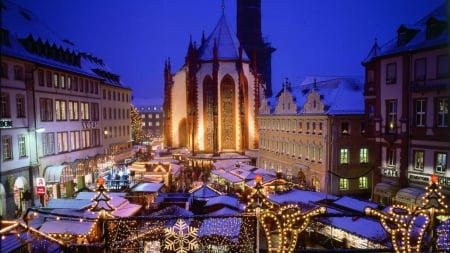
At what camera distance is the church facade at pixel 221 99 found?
3488 cm

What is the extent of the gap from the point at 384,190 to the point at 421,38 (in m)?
6.26

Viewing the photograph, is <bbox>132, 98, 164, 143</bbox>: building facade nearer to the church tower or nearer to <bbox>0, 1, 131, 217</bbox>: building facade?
the church tower

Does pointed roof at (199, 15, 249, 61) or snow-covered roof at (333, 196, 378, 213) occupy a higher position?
pointed roof at (199, 15, 249, 61)

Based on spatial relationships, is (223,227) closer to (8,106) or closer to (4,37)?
(8,106)

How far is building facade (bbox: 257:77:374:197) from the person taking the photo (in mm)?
19391

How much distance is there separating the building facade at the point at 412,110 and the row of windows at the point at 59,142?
10831mm

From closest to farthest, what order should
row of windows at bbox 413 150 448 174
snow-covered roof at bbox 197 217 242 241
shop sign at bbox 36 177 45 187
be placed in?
shop sign at bbox 36 177 45 187 → snow-covered roof at bbox 197 217 242 241 → row of windows at bbox 413 150 448 174

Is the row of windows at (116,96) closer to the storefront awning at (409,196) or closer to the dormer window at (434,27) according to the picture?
the storefront awning at (409,196)

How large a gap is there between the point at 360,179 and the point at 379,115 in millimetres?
5696

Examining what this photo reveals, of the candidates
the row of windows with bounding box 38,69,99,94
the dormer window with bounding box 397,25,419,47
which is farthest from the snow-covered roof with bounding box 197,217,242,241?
the dormer window with bounding box 397,25,419,47

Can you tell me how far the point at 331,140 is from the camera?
19.4 metres

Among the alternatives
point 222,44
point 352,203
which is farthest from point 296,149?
point 222,44

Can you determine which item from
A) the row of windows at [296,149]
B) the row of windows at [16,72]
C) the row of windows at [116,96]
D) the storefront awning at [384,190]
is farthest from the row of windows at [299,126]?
the row of windows at [16,72]

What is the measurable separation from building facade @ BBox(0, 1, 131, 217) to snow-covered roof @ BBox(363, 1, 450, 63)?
1105 centimetres
